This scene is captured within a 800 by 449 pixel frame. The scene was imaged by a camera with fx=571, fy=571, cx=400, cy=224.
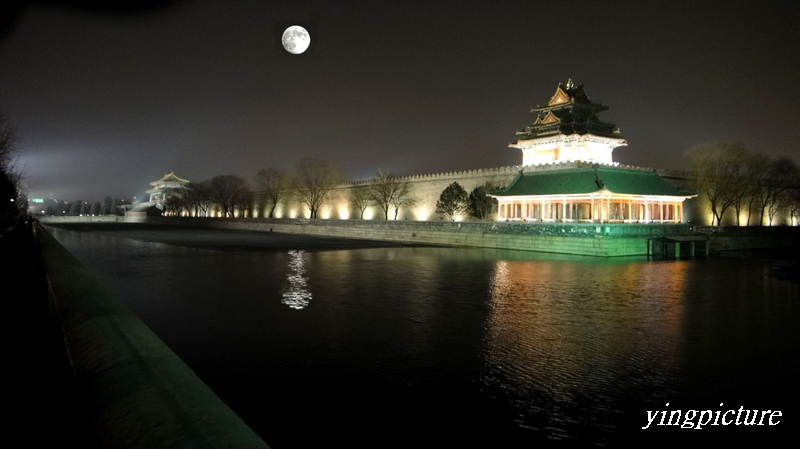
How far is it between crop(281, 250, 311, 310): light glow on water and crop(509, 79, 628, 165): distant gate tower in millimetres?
22440

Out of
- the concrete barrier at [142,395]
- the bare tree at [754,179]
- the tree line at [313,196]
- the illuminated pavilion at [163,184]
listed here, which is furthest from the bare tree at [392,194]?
the illuminated pavilion at [163,184]

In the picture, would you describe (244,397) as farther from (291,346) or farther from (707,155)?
(707,155)

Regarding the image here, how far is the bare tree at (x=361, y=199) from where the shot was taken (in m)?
45.7

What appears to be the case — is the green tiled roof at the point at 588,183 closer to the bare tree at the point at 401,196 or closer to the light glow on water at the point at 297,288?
the bare tree at the point at 401,196

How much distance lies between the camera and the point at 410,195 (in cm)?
4269

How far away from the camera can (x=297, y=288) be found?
12.6 m

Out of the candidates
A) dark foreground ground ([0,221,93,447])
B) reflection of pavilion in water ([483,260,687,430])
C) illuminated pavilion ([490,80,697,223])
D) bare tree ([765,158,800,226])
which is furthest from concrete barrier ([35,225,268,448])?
bare tree ([765,158,800,226])

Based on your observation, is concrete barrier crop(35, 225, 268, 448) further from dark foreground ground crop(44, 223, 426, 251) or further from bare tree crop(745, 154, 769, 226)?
bare tree crop(745, 154, 769, 226)

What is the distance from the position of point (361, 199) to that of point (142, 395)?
143 feet

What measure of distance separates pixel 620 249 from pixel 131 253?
64.0ft

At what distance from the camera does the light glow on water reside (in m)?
10.7

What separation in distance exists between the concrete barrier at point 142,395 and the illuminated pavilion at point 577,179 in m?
28.0

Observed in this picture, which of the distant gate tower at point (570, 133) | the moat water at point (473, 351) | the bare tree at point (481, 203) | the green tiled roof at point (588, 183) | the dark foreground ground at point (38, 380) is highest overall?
the distant gate tower at point (570, 133)

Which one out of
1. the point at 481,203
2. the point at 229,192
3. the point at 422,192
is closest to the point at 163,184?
the point at 229,192
